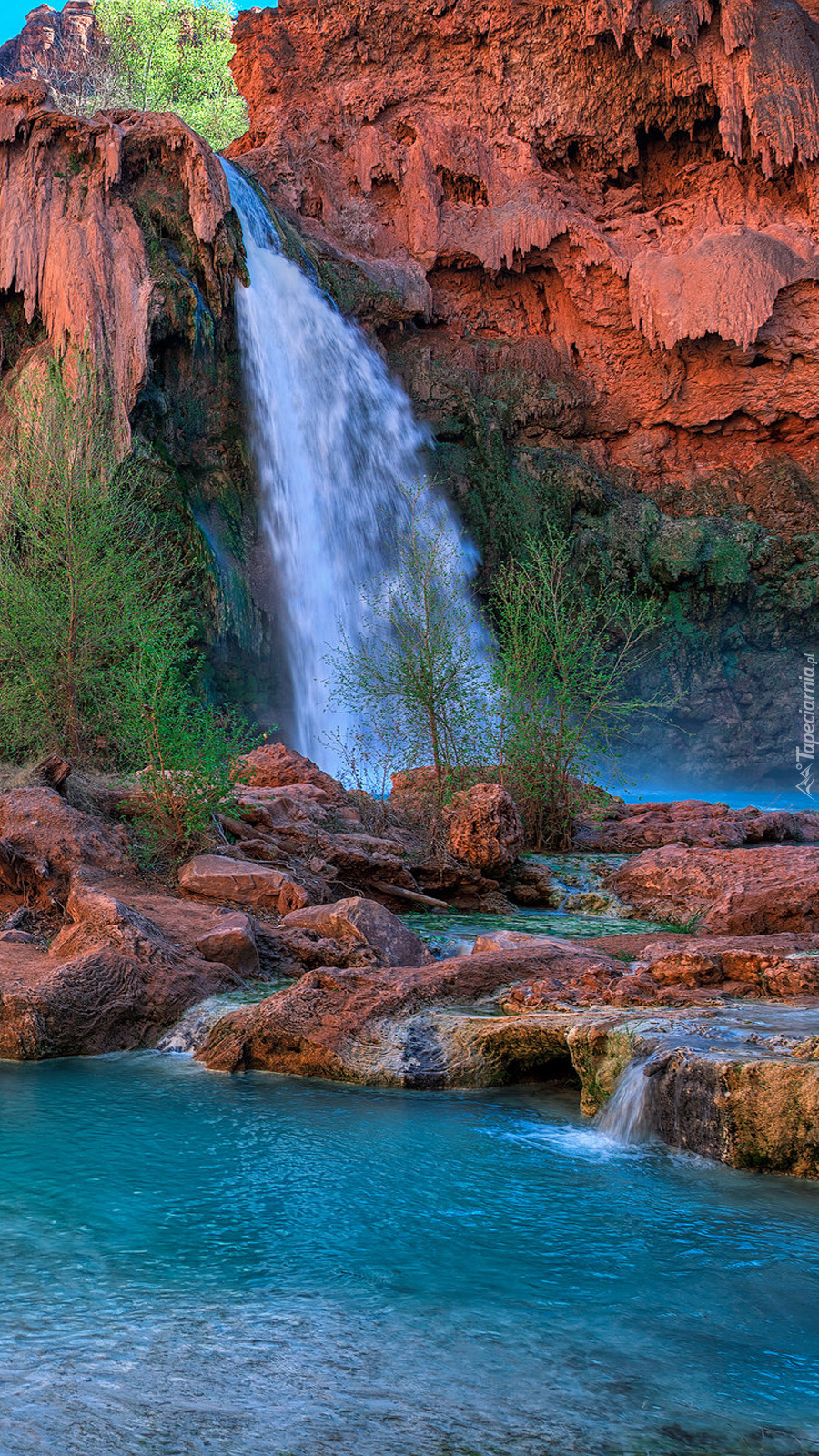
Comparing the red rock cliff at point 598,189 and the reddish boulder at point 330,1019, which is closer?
the reddish boulder at point 330,1019

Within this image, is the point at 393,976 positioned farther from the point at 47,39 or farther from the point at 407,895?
the point at 47,39

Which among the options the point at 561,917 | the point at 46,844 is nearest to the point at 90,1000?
the point at 46,844

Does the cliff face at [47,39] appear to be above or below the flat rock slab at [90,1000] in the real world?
above

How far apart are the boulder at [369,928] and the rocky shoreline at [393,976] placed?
0.02m

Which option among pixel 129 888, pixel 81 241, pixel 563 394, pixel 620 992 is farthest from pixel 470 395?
pixel 620 992

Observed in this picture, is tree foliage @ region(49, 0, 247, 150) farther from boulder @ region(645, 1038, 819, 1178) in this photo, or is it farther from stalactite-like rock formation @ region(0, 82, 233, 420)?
boulder @ region(645, 1038, 819, 1178)

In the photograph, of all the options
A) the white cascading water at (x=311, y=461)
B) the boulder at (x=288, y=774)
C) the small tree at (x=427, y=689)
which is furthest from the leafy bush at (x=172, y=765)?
the white cascading water at (x=311, y=461)

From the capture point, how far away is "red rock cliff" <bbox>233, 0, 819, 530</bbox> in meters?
24.5

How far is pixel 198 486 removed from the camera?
19.2m

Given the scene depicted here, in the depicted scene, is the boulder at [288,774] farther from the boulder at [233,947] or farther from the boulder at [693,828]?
the boulder at [233,947]

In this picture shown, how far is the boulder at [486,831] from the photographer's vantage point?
1059 cm

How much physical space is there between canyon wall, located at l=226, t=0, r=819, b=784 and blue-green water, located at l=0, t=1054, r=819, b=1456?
2098 centimetres

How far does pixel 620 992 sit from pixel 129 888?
3814 millimetres

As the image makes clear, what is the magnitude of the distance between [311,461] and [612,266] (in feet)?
31.7
